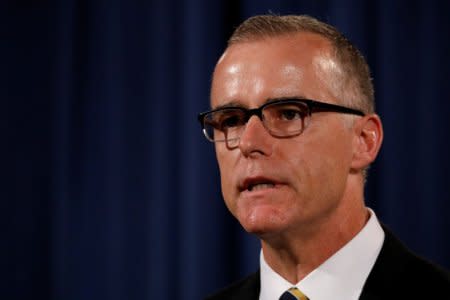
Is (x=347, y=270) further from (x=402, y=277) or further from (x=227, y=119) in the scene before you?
(x=227, y=119)

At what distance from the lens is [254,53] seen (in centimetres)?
137

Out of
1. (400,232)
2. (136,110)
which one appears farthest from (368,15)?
(136,110)

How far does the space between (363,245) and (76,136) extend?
115 centimetres

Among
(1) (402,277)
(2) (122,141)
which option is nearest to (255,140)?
(1) (402,277)

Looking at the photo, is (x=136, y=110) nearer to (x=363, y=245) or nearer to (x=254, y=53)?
(x=254, y=53)

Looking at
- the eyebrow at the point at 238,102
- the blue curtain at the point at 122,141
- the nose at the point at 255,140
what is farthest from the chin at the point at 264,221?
the blue curtain at the point at 122,141

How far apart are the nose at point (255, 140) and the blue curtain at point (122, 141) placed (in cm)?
70

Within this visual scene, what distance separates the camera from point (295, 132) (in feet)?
4.20

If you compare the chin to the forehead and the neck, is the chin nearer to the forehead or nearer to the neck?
the neck

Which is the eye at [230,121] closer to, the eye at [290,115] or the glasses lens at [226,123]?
the glasses lens at [226,123]

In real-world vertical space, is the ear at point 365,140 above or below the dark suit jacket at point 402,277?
above

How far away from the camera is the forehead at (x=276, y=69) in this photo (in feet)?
4.25

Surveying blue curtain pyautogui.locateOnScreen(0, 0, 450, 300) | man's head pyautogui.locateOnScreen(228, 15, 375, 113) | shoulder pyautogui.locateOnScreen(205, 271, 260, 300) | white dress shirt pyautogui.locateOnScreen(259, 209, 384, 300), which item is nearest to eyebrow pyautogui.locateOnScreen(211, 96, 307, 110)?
man's head pyautogui.locateOnScreen(228, 15, 375, 113)

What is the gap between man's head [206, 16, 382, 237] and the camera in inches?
49.9
